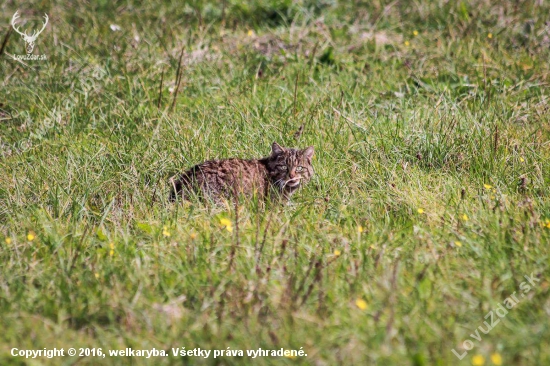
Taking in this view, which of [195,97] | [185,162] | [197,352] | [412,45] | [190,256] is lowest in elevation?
[197,352]

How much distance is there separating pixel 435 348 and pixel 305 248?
1.16 meters

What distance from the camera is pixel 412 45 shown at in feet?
25.1

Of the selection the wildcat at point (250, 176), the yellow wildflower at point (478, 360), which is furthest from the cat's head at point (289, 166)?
the yellow wildflower at point (478, 360)

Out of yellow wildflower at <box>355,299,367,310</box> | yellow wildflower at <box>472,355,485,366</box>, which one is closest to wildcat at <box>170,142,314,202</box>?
yellow wildflower at <box>355,299,367,310</box>

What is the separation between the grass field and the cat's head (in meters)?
0.16

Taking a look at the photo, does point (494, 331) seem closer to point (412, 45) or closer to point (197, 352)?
point (197, 352)

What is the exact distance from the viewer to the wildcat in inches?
190

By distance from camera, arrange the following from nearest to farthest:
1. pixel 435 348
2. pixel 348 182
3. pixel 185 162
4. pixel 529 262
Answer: pixel 435 348, pixel 529 262, pixel 348 182, pixel 185 162

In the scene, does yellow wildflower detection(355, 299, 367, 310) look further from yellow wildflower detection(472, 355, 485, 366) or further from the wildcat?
the wildcat

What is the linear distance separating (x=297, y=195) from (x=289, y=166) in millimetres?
235

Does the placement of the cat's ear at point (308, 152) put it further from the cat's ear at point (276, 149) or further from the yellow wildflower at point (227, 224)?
the yellow wildflower at point (227, 224)

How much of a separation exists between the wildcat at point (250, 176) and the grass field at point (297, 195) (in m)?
0.16

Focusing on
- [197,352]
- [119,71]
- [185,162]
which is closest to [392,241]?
[197,352]

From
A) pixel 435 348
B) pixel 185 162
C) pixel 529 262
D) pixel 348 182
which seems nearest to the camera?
pixel 435 348
